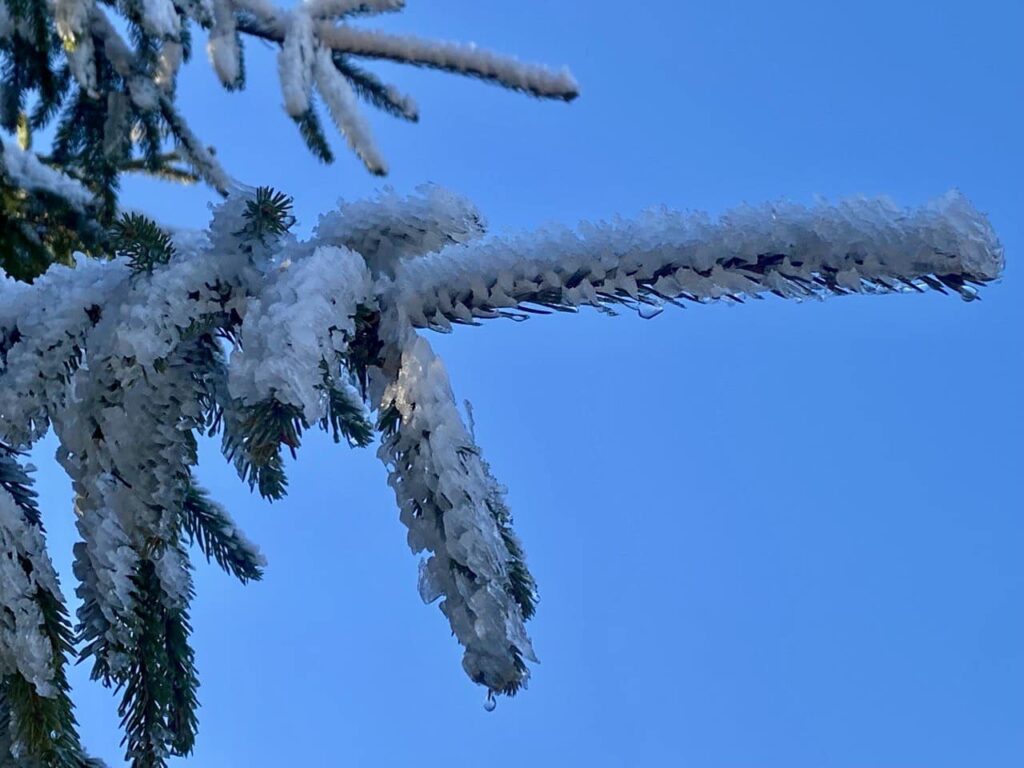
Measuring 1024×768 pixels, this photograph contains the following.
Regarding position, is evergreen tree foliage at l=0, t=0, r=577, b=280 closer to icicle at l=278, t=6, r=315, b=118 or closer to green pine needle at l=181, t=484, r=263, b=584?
icicle at l=278, t=6, r=315, b=118

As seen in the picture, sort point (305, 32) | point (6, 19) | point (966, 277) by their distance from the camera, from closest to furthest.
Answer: point (966, 277) → point (6, 19) → point (305, 32)

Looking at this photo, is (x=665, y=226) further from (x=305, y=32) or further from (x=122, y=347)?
(x=305, y=32)

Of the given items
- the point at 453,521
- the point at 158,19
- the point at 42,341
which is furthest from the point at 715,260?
the point at 158,19

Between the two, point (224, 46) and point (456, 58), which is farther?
point (224, 46)

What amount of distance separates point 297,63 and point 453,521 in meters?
2.73

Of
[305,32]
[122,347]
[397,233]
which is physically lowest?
[122,347]

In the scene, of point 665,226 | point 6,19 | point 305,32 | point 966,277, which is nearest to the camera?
point 966,277

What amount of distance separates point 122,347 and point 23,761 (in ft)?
1.84

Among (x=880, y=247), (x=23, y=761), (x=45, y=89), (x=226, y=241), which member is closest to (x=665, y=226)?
(x=880, y=247)

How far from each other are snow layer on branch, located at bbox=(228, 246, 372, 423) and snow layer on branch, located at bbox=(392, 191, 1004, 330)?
0.07m

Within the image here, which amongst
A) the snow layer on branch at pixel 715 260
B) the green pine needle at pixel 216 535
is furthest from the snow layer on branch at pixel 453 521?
the green pine needle at pixel 216 535

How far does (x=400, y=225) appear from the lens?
3.96 feet

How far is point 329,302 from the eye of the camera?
1.07 meters

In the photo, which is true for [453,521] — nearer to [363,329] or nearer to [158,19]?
[363,329]
